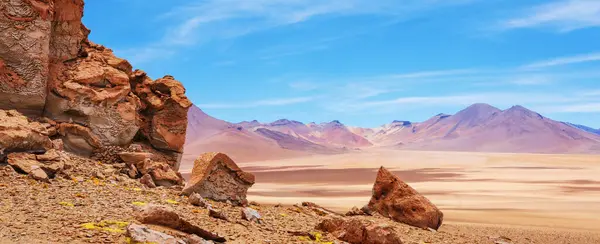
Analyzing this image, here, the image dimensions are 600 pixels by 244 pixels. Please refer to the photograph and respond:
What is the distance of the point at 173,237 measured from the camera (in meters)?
8.59

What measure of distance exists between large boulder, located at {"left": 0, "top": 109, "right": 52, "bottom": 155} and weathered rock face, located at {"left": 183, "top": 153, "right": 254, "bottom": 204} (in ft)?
10.9

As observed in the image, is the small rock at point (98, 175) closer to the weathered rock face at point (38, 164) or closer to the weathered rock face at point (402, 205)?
the weathered rock face at point (38, 164)

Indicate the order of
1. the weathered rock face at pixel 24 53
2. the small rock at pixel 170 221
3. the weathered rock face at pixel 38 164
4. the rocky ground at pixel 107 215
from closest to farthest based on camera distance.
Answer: the rocky ground at pixel 107 215
the small rock at pixel 170 221
the weathered rock face at pixel 38 164
the weathered rock face at pixel 24 53

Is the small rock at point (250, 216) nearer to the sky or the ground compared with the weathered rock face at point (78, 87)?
nearer to the ground

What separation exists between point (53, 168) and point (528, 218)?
18.5 metres

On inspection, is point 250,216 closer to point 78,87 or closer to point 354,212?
point 354,212

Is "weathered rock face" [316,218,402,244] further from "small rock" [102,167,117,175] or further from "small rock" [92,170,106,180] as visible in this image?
"small rock" [102,167,117,175]

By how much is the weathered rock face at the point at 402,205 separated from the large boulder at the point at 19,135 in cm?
901

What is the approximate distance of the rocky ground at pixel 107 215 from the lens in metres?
8.52

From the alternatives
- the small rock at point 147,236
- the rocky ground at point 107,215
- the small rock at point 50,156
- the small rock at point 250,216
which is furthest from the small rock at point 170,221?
the small rock at point 50,156

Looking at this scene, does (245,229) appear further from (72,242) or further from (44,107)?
(44,107)

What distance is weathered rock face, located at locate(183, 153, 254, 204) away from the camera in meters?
13.4

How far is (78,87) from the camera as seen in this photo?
49.2 feet

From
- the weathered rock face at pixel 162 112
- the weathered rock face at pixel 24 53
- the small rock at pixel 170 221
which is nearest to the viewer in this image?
the small rock at pixel 170 221
